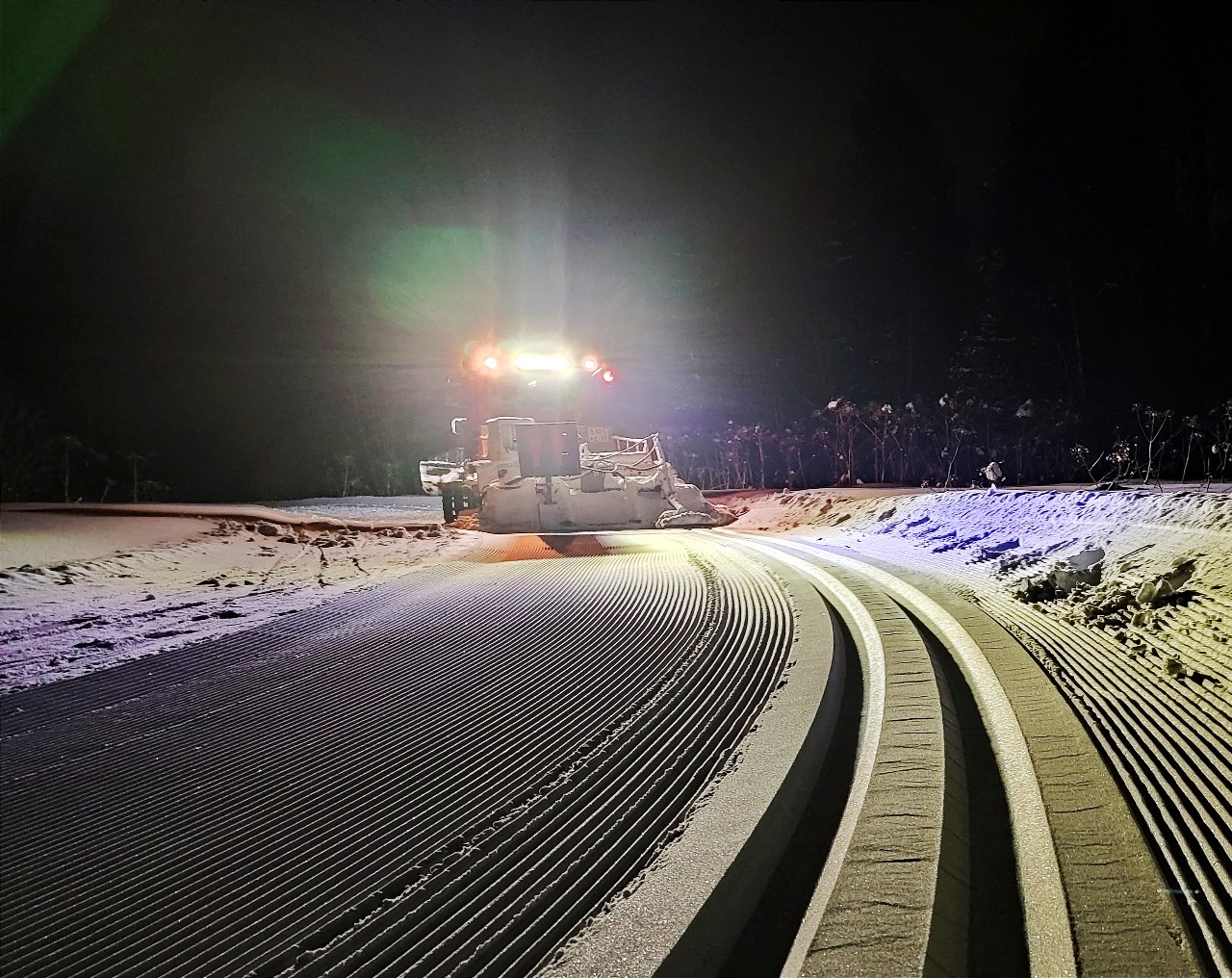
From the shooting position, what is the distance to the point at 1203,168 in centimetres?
2100

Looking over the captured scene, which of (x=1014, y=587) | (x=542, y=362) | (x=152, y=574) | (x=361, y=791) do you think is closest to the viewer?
(x=361, y=791)

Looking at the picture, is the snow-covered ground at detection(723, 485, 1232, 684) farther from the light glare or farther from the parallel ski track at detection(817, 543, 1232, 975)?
the light glare

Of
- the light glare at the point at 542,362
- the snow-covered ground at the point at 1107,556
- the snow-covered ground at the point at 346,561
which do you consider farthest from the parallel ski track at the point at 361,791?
the light glare at the point at 542,362

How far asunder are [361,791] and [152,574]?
22.6ft

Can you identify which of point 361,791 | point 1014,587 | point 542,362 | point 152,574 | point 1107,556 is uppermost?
point 542,362

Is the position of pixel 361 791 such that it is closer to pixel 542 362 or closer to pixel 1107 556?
pixel 1107 556

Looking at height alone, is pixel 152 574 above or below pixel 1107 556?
below

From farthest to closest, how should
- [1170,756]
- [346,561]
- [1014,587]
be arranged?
1. [346,561]
2. [1014,587]
3. [1170,756]

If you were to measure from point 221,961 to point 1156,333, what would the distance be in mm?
27644

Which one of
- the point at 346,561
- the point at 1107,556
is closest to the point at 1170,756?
the point at 1107,556

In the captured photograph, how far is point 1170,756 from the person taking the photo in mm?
2383

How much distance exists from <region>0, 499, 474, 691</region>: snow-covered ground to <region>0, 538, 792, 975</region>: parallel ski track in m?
0.99

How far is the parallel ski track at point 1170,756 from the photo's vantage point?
1.66 metres

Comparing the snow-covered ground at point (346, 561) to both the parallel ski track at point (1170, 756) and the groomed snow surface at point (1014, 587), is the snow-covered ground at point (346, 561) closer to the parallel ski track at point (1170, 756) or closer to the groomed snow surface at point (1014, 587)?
the groomed snow surface at point (1014, 587)
